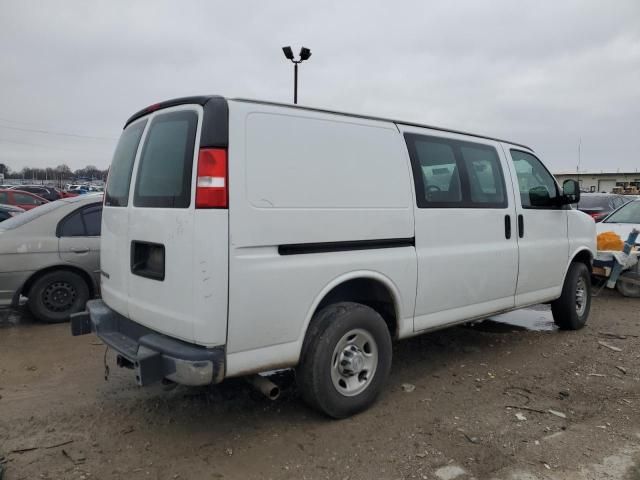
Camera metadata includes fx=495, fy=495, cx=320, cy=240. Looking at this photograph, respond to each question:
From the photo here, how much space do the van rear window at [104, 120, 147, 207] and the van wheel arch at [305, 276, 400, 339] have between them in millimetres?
1648

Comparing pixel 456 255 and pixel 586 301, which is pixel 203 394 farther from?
pixel 586 301

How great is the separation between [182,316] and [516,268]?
3379mm

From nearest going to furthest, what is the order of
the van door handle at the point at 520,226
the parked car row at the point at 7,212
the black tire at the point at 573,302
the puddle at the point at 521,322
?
the van door handle at the point at 520,226
the black tire at the point at 573,302
the puddle at the point at 521,322
the parked car row at the point at 7,212

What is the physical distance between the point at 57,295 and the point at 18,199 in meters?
11.8

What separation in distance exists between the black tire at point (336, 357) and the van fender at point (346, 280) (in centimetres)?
10

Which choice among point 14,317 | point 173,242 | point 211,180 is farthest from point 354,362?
point 14,317

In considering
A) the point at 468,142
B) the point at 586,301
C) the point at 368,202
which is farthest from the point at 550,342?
the point at 368,202

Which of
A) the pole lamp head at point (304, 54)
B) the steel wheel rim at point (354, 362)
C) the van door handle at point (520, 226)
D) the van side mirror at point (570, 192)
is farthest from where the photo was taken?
the pole lamp head at point (304, 54)

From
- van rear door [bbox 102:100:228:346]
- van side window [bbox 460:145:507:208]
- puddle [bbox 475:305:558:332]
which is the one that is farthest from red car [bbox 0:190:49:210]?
van side window [bbox 460:145:507:208]

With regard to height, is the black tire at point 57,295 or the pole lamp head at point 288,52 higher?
Result: the pole lamp head at point 288,52

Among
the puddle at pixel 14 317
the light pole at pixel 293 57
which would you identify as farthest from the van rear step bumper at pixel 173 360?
the light pole at pixel 293 57

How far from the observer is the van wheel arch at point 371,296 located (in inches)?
144

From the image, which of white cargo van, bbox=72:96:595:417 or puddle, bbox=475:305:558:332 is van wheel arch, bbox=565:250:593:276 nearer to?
puddle, bbox=475:305:558:332

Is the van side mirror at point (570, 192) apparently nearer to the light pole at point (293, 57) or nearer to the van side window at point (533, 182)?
the van side window at point (533, 182)
